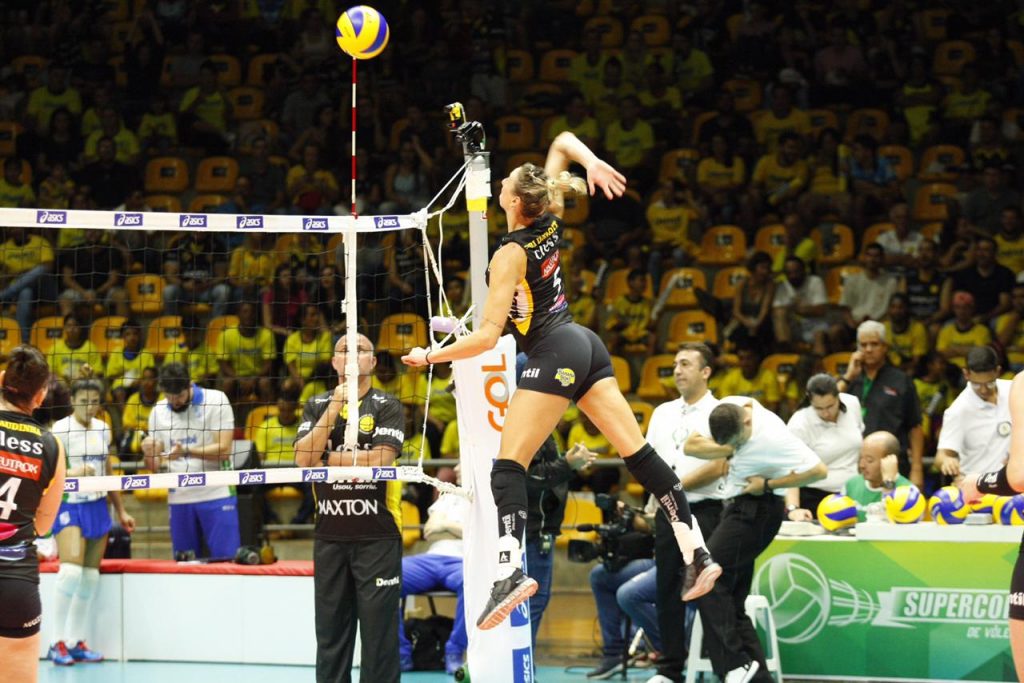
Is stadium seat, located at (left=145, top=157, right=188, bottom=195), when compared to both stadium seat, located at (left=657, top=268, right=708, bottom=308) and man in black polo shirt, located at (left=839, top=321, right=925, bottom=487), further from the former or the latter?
man in black polo shirt, located at (left=839, top=321, right=925, bottom=487)

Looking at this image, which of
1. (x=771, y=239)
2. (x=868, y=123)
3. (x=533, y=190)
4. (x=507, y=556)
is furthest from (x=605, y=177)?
(x=868, y=123)

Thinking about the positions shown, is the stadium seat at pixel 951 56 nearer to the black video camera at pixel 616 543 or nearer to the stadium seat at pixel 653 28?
the stadium seat at pixel 653 28

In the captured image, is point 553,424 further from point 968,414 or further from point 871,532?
point 968,414

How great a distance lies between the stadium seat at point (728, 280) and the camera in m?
14.6

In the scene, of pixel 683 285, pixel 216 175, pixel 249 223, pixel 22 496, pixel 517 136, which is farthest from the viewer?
pixel 216 175

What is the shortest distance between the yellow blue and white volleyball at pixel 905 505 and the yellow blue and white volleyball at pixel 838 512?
247 millimetres

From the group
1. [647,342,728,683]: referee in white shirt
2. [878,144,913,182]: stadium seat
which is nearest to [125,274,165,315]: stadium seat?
[647,342,728,683]: referee in white shirt

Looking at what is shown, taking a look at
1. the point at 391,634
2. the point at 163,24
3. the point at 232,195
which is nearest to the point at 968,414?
the point at 391,634

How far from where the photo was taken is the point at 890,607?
8797mm

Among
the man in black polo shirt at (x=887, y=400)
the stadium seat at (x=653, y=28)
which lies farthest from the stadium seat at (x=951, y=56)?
the man in black polo shirt at (x=887, y=400)

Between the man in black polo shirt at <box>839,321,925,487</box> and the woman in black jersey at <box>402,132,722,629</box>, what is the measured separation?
14.6 ft

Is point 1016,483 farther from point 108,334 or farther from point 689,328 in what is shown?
point 108,334

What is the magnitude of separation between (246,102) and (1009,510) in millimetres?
12432

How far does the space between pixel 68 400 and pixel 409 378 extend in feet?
14.6
